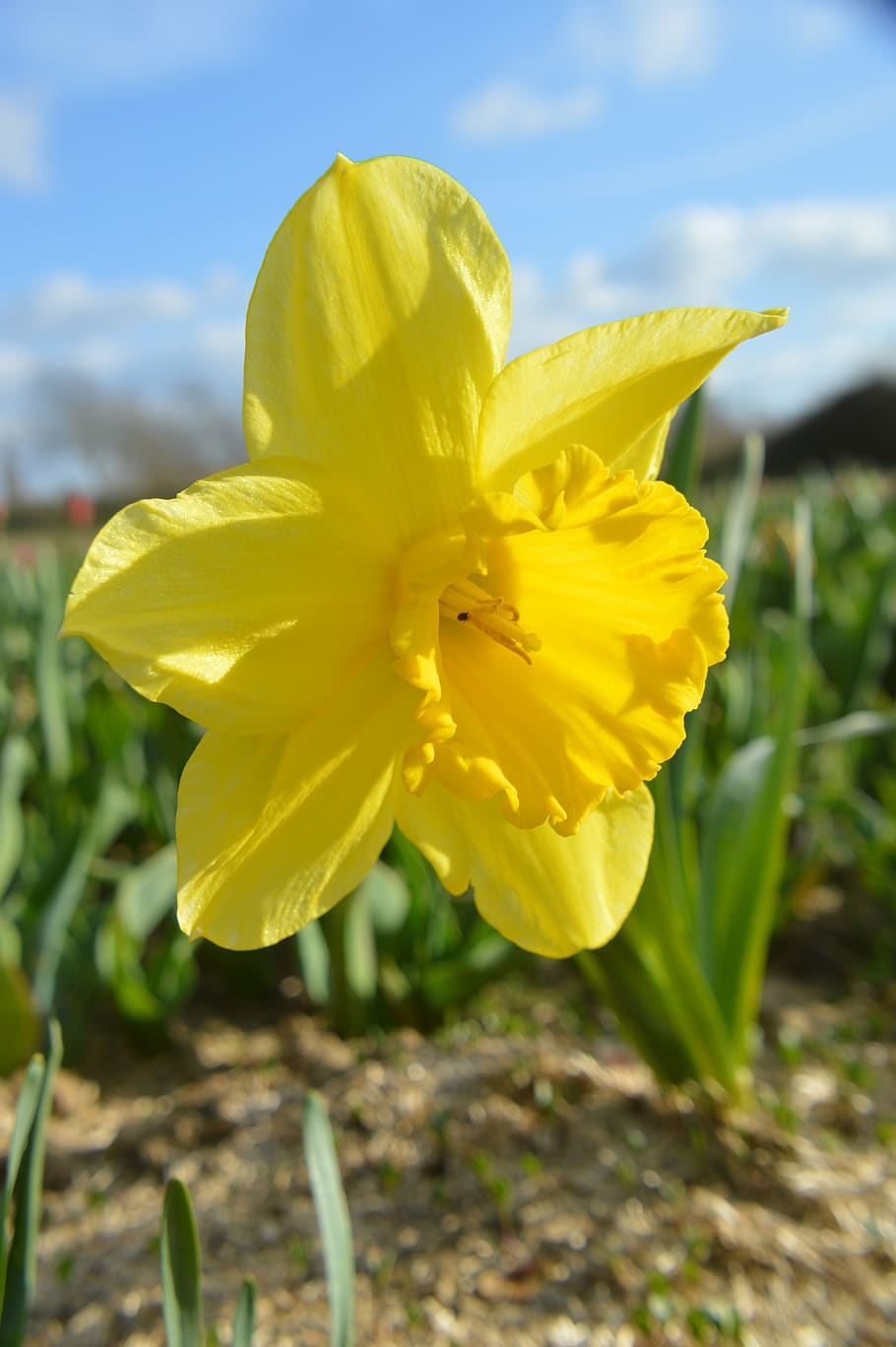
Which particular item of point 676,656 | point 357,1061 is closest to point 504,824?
point 676,656

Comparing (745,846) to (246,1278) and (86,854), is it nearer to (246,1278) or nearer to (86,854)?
(246,1278)

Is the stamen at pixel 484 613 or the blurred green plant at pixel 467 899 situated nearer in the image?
the stamen at pixel 484 613

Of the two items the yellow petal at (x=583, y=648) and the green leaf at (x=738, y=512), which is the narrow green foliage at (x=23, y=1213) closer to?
the yellow petal at (x=583, y=648)

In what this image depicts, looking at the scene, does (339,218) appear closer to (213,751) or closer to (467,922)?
(213,751)

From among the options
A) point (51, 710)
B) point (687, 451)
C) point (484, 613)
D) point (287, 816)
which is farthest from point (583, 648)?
point (51, 710)

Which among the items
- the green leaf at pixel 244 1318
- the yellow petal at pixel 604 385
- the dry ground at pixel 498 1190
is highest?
the yellow petal at pixel 604 385

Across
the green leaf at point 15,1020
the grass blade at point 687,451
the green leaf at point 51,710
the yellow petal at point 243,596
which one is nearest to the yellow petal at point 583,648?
the yellow petal at point 243,596

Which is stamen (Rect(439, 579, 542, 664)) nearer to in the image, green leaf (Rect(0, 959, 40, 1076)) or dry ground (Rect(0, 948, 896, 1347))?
dry ground (Rect(0, 948, 896, 1347))
